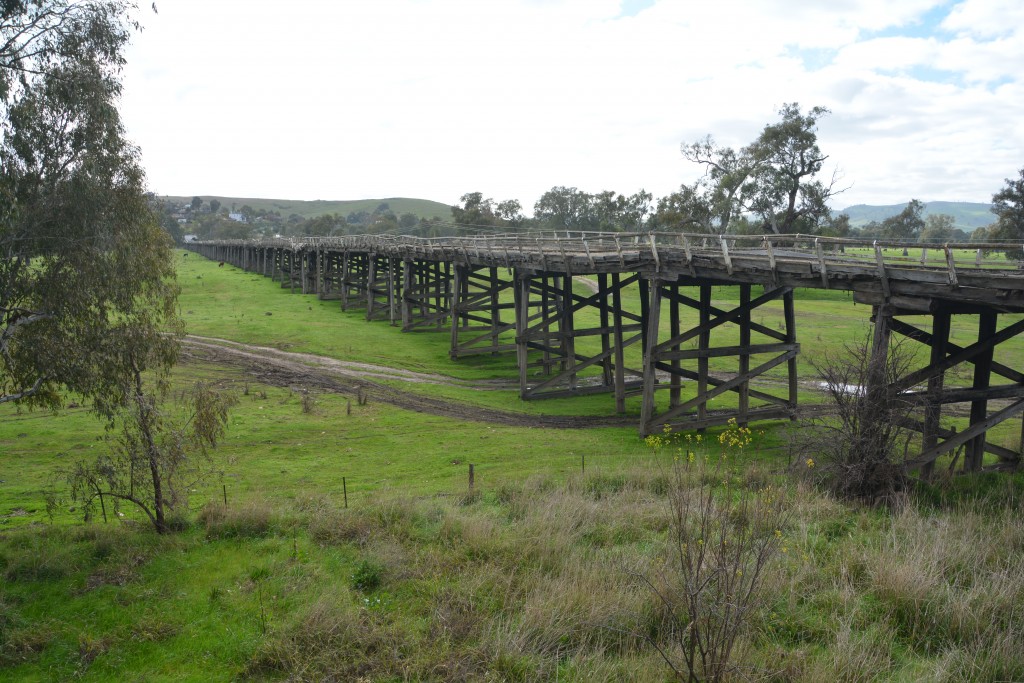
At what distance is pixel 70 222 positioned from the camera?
11.2m

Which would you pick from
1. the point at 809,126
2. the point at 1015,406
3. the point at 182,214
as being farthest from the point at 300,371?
the point at 182,214

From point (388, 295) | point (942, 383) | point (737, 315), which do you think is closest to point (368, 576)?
point (942, 383)

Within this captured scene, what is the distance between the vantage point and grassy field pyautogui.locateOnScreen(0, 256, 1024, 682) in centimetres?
664

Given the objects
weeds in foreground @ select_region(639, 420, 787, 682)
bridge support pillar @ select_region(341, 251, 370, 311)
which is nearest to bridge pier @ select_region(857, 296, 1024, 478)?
weeds in foreground @ select_region(639, 420, 787, 682)

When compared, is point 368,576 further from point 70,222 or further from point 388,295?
point 388,295

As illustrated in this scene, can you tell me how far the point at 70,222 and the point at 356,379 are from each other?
51.5 feet

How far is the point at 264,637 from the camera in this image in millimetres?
7730

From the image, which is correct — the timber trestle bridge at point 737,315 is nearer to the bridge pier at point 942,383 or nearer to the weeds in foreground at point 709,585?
the bridge pier at point 942,383

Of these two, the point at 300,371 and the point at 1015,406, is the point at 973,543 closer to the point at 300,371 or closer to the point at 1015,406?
the point at 1015,406

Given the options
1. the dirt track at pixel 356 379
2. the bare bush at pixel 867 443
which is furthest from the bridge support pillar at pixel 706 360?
the bare bush at pixel 867 443

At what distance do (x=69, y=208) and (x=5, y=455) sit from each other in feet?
30.0

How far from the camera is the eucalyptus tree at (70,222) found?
11078 mm

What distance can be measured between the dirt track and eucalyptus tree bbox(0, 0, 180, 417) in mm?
11131

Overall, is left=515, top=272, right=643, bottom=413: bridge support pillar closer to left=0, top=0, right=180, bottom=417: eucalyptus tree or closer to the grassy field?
the grassy field
